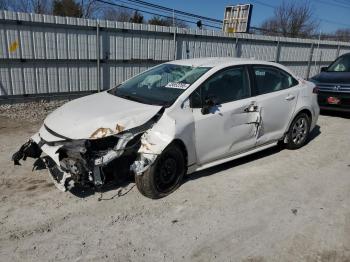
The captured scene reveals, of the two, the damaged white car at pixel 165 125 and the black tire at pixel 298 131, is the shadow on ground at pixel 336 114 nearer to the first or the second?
the black tire at pixel 298 131

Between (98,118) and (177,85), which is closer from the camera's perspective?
(98,118)

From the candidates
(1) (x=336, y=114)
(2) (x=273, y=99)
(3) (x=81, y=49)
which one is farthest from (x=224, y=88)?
(1) (x=336, y=114)

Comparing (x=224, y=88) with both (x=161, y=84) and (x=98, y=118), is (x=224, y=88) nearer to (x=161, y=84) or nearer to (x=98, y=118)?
(x=161, y=84)

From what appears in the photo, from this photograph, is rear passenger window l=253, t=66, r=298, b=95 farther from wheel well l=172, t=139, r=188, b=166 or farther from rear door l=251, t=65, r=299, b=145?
wheel well l=172, t=139, r=188, b=166

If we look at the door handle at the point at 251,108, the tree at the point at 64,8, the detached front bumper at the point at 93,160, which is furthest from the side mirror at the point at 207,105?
the tree at the point at 64,8

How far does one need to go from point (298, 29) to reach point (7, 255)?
4199cm

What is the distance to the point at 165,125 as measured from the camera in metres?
3.85

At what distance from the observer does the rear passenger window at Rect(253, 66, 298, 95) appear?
16.5ft

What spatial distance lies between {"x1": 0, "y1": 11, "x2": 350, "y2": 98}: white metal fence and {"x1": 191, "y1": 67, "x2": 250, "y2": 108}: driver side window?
5.56m

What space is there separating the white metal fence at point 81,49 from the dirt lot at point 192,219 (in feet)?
13.7

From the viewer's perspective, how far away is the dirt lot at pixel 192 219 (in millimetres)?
3055

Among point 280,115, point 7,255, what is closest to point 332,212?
point 280,115

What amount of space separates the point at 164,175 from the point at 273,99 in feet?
7.34

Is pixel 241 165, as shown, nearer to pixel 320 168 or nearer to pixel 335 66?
pixel 320 168
